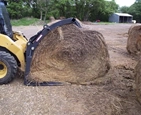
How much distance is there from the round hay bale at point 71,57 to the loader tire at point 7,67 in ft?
1.15

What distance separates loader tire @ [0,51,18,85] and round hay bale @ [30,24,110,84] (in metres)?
0.35

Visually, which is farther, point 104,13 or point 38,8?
point 104,13

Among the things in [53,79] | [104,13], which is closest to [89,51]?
[53,79]

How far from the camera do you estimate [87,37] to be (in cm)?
452

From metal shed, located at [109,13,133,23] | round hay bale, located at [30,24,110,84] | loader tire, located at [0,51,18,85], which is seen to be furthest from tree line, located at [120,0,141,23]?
loader tire, located at [0,51,18,85]

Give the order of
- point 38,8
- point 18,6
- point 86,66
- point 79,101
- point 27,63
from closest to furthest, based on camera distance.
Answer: point 79,101, point 27,63, point 86,66, point 18,6, point 38,8

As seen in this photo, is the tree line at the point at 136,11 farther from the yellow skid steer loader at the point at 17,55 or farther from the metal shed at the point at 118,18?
the yellow skid steer loader at the point at 17,55

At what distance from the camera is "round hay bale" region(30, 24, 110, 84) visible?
14.5 ft

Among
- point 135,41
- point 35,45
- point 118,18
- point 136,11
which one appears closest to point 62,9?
point 118,18

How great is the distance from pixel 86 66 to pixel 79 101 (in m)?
1.03

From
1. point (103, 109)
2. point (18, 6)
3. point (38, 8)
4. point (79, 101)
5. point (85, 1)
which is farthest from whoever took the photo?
point (85, 1)

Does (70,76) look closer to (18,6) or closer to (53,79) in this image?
(53,79)

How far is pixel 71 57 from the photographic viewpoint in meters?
4.57

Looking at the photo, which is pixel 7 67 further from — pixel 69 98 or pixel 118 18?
pixel 118 18
